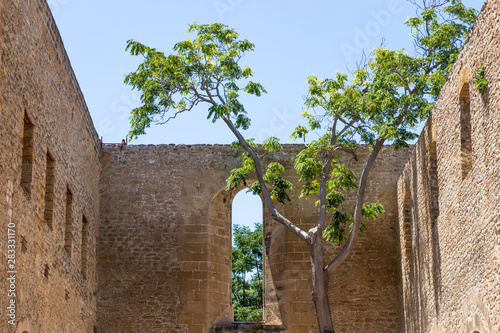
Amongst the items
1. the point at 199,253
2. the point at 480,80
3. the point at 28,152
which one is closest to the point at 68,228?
the point at 28,152

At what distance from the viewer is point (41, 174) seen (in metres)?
10.9

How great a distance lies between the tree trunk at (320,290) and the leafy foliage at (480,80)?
17.4 feet

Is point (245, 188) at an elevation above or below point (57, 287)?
above

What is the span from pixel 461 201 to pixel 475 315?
1.51 meters

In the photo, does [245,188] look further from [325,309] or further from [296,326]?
[325,309]

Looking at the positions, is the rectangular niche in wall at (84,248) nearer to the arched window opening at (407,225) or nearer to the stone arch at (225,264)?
the stone arch at (225,264)

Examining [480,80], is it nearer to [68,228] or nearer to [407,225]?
[407,225]

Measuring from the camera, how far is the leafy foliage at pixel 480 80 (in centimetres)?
908

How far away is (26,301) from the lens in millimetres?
9781

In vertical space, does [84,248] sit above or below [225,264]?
above

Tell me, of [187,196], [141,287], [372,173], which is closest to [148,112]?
[187,196]

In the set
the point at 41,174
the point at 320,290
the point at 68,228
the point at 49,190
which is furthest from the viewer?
the point at 320,290

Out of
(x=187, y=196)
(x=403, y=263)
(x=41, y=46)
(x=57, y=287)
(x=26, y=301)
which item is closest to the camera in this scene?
(x=26, y=301)

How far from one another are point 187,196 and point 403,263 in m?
4.49
